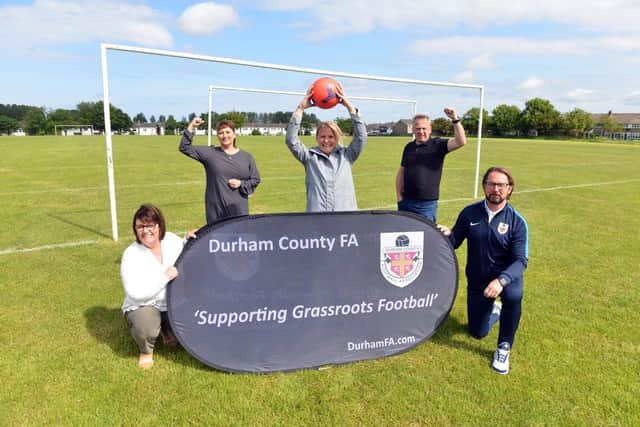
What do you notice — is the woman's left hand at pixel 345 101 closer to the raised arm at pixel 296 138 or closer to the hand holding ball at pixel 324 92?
the hand holding ball at pixel 324 92

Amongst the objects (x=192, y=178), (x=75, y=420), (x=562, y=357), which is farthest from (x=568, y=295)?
(x=192, y=178)

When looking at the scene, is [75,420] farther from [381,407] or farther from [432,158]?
[432,158]

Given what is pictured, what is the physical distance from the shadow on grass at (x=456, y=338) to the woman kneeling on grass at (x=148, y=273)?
2.16 metres

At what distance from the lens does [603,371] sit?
308 cm

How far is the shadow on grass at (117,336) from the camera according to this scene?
316 centimetres

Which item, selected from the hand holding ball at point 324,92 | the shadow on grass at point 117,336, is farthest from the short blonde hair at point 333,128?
the shadow on grass at point 117,336

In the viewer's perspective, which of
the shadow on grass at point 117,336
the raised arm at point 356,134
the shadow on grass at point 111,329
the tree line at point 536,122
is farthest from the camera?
the tree line at point 536,122

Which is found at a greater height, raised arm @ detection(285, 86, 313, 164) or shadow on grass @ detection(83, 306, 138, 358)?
raised arm @ detection(285, 86, 313, 164)

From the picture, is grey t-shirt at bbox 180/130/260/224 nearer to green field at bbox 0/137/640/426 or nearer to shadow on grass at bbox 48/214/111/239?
green field at bbox 0/137/640/426

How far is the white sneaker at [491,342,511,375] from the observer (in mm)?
3059

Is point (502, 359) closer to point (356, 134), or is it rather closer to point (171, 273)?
point (356, 134)

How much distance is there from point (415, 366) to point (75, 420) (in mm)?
2229

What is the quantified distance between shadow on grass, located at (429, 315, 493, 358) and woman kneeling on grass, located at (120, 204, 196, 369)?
7.09 feet

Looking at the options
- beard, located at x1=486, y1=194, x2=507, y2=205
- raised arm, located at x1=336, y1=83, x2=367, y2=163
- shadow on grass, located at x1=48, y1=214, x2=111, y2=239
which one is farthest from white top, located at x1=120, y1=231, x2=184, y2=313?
shadow on grass, located at x1=48, y1=214, x2=111, y2=239
